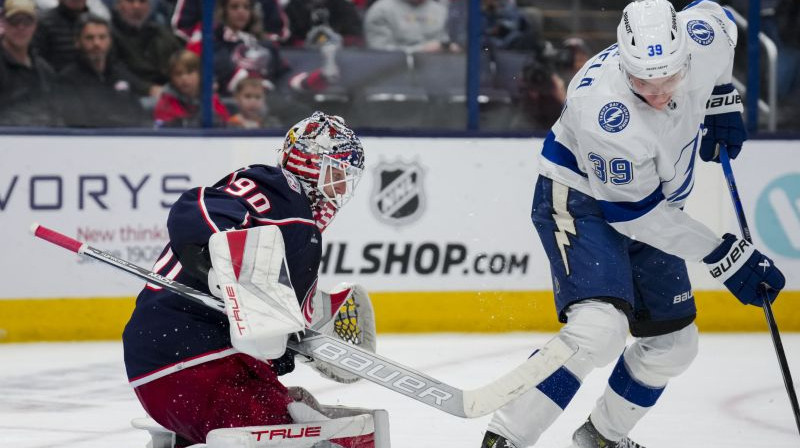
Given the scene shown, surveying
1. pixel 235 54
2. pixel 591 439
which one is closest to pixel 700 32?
pixel 591 439

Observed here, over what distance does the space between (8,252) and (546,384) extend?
2.72 m

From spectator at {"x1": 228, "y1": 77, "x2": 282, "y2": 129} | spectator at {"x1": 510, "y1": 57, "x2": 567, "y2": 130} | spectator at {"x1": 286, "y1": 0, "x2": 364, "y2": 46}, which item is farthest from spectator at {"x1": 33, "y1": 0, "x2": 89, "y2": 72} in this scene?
spectator at {"x1": 510, "y1": 57, "x2": 567, "y2": 130}

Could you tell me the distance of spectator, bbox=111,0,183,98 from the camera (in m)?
5.19

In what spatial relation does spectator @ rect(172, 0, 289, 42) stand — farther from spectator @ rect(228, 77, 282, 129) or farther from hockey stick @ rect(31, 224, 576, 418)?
hockey stick @ rect(31, 224, 576, 418)

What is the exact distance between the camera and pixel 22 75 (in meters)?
5.12

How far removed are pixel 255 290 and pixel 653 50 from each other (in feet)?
3.41

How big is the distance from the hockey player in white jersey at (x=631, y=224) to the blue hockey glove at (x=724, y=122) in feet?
0.10

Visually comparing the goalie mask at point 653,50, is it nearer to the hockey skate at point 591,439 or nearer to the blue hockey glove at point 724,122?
the blue hockey glove at point 724,122

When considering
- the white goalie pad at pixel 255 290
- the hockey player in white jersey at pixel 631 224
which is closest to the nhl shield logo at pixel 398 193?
the hockey player in white jersey at pixel 631 224

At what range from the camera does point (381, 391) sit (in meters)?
4.14

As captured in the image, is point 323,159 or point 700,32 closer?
point 323,159

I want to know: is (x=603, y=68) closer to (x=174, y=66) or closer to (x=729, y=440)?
(x=729, y=440)

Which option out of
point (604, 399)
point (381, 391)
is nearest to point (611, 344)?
point (604, 399)

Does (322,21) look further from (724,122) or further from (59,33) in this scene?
(724,122)
